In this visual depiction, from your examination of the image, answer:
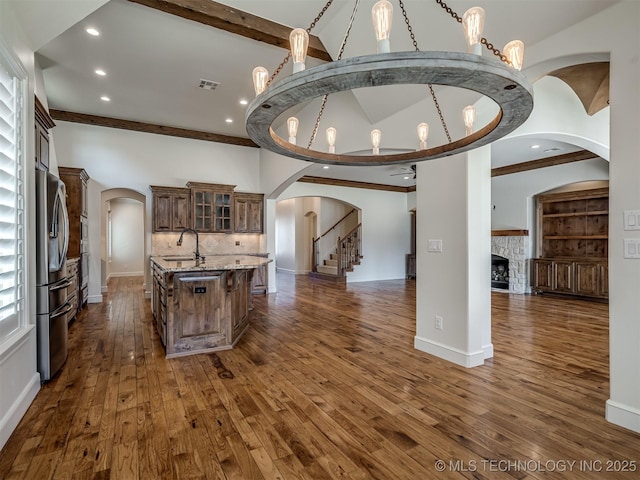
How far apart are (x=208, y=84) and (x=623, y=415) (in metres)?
5.71

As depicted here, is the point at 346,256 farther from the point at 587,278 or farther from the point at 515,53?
the point at 515,53

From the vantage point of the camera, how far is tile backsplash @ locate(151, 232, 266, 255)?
6.77 metres

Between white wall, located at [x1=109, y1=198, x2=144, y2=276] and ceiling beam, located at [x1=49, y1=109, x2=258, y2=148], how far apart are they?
5.38 m

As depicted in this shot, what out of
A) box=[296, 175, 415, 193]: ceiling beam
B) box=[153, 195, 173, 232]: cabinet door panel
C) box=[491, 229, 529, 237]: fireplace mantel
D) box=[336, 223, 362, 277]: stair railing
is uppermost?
box=[296, 175, 415, 193]: ceiling beam

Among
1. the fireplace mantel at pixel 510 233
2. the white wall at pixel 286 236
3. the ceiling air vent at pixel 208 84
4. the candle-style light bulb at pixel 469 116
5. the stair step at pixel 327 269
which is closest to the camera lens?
the candle-style light bulb at pixel 469 116

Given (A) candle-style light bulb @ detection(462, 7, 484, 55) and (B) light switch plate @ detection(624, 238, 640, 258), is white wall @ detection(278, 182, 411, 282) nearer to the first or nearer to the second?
(B) light switch plate @ detection(624, 238, 640, 258)

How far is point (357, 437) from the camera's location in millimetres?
2025

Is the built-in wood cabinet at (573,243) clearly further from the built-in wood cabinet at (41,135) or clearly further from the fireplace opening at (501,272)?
the built-in wood cabinet at (41,135)

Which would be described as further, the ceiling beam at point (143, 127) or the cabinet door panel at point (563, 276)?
the cabinet door panel at point (563, 276)

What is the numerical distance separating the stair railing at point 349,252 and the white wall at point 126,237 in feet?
23.0

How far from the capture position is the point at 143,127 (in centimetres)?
669

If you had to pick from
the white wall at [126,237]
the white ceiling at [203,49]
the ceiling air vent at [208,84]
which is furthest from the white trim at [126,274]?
the ceiling air vent at [208,84]

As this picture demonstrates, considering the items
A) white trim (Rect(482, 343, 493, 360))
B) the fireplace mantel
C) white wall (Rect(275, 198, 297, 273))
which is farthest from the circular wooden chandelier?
white wall (Rect(275, 198, 297, 273))

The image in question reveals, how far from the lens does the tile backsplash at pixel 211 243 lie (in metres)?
6.77
